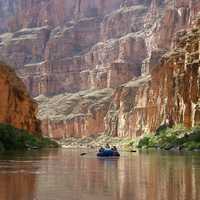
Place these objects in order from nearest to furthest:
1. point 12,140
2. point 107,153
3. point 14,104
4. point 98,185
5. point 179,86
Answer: point 98,185, point 107,153, point 12,140, point 14,104, point 179,86

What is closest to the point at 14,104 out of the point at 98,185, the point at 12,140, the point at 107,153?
the point at 12,140

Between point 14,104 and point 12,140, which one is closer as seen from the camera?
point 12,140

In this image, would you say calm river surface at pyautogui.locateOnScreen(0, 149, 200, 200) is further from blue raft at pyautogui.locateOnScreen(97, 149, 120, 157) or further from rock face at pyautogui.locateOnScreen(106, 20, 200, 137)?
rock face at pyautogui.locateOnScreen(106, 20, 200, 137)

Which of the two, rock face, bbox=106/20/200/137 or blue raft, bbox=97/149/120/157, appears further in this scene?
rock face, bbox=106/20/200/137

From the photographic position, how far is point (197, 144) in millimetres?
104562

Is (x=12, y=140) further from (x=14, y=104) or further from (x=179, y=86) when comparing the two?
(x=179, y=86)

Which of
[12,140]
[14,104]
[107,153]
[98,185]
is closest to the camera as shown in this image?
[98,185]

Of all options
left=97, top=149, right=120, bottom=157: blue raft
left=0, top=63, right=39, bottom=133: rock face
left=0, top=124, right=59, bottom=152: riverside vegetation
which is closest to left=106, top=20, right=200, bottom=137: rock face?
Result: left=0, top=63, right=39, bottom=133: rock face

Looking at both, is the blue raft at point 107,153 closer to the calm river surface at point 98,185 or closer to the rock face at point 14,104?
the calm river surface at point 98,185

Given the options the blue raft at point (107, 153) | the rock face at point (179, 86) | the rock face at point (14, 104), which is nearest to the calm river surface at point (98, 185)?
the blue raft at point (107, 153)

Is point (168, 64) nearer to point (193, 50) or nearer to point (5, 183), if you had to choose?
point (193, 50)

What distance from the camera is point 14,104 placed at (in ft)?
470

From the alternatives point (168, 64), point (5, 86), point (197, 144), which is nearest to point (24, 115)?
point (5, 86)

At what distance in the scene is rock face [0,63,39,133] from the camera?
136500 mm
